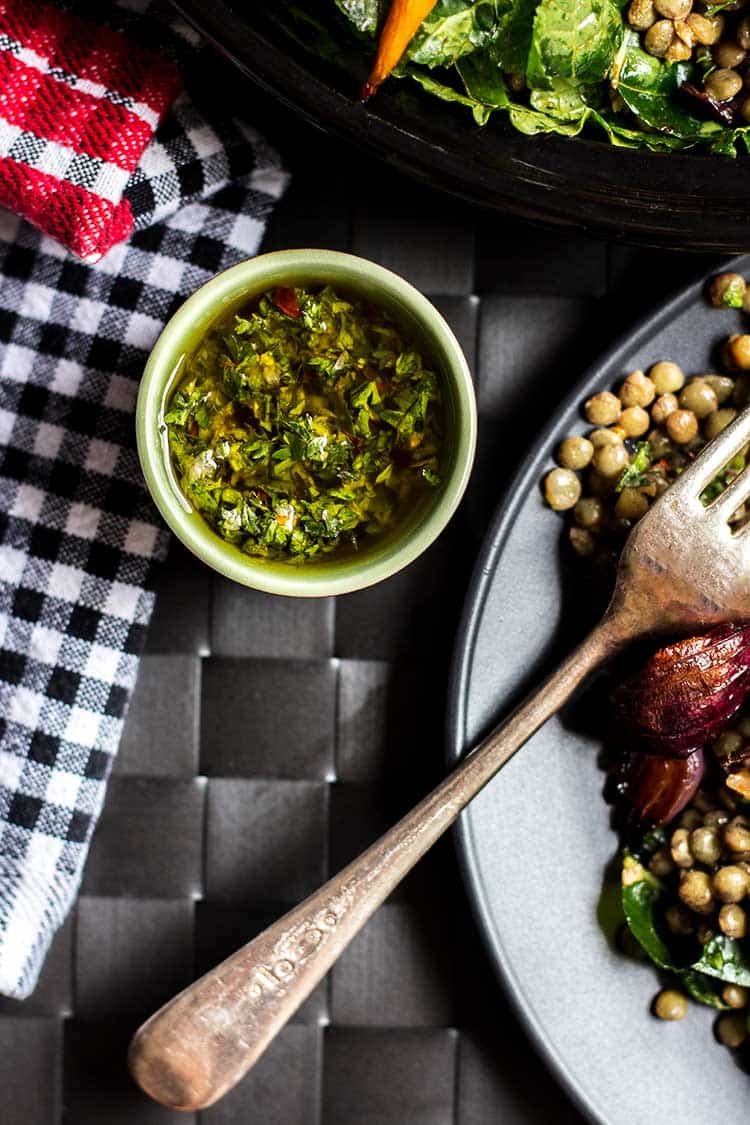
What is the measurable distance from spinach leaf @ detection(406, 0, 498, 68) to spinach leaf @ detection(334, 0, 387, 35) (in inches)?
1.5

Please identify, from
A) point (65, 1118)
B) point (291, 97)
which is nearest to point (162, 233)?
point (291, 97)

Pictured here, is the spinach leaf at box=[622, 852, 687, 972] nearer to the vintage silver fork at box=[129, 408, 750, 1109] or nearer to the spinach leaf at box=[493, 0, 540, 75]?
the vintage silver fork at box=[129, 408, 750, 1109]

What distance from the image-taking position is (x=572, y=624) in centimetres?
117

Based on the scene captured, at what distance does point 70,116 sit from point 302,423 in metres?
0.39

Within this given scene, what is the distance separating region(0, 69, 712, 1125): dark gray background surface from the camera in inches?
48.3

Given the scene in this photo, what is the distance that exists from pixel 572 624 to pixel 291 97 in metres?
0.55

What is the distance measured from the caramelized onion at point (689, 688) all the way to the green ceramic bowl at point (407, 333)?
0.77ft

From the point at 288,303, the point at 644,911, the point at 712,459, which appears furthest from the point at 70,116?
the point at 644,911

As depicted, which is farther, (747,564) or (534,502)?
(534,502)

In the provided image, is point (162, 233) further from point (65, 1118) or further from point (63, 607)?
point (65, 1118)

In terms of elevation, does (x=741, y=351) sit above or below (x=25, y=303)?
above

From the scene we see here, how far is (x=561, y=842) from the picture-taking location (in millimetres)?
1190

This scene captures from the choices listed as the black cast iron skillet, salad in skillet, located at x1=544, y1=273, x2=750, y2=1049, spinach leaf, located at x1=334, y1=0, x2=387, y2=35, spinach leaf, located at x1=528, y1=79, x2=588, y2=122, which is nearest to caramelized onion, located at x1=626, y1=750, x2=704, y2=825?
salad in skillet, located at x1=544, y1=273, x2=750, y2=1049

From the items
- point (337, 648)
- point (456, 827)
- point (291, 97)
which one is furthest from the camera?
point (337, 648)
